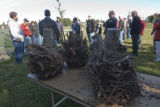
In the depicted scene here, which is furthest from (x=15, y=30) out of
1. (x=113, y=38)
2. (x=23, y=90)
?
(x=113, y=38)

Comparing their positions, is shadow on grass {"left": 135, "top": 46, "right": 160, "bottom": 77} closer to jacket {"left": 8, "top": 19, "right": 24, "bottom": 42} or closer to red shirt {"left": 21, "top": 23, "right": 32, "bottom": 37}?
jacket {"left": 8, "top": 19, "right": 24, "bottom": 42}

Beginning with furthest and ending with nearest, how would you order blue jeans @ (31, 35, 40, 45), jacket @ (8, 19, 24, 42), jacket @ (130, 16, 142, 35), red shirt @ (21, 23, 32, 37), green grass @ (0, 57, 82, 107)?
blue jeans @ (31, 35, 40, 45)
red shirt @ (21, 23, 32, 37)
jacket @ (130, 16, 142, 35)
jacket @ (8, 19, 24, 42)
green grass @ (0, 57, 82, 107)

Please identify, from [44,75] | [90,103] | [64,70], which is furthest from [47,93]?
[90,103]

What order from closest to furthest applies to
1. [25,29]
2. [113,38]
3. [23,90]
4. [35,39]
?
[113,38] < [23,90] < [25,29] < [35,39]

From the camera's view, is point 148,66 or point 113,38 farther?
point 148,66

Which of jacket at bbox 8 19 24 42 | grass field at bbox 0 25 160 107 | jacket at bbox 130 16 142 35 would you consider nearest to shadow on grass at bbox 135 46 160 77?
grass field at bbox 0 25 160 107

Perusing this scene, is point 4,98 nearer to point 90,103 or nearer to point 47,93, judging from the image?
point 47,93

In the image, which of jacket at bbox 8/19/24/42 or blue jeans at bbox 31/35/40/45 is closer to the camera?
jacket at bbox 8/19/24/42

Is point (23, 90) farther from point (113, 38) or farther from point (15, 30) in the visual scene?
point (113, 38)

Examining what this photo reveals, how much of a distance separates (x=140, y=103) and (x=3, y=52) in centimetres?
727

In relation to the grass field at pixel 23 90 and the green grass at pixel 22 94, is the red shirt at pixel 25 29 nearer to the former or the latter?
the grass field at pixel 23 90

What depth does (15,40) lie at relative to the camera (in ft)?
14.8

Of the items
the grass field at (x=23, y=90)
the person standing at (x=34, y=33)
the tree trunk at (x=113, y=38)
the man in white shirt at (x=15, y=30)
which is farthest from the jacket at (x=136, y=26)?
the person standing at (x=34, y=33)

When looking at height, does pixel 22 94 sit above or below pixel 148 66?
below
